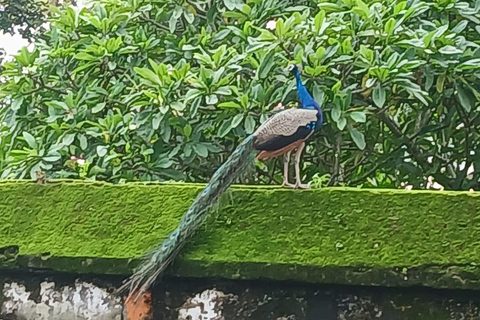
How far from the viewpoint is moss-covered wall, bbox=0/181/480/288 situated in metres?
2.24

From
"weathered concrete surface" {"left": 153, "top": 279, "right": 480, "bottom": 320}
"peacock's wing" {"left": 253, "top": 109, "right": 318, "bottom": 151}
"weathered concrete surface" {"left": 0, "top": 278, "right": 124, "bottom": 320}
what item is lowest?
"weathered concrete surface" {"left": 153, "top": 279, "right": 480, "bottom": 320}

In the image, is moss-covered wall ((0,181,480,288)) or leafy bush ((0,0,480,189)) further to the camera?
leafy bush ((0,0,480,189))

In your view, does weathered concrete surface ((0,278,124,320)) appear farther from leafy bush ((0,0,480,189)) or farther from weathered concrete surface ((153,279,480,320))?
leafy bush ((0,0,480,189))

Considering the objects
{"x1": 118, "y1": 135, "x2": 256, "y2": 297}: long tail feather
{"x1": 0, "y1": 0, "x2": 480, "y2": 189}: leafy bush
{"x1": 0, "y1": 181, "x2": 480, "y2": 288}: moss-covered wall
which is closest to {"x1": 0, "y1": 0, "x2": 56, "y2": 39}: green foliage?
{"x1": 0, "y1": 0, "x2": 480, "y2": 189}: leafy bush

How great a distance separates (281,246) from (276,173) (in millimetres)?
1167

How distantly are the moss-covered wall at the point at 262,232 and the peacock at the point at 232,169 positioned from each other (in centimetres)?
7

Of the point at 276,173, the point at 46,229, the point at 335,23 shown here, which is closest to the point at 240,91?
the point at 335,23

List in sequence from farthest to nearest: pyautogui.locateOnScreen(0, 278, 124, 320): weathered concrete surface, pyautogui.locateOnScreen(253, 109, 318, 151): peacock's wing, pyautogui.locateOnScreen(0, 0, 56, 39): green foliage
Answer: pyautogui.locateOnScreen(0, 0, 56, 39): green foliage → pyautogui.locateOnScreen(0, 278, 124, 320): weathered concrete surface → pyautogui.locateOnScreen(253, 109, 318, 151): peacock's wing

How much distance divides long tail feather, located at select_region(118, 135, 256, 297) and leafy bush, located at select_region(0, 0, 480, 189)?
336mm

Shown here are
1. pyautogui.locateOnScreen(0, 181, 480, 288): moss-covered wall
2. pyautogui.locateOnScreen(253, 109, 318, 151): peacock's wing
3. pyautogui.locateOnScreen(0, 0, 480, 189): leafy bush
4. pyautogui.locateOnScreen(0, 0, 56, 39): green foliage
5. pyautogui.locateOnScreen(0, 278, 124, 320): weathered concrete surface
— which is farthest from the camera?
pyautogui.locateOnScreen(0, 0, 56, 39): green foliage

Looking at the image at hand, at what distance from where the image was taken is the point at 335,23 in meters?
2.84

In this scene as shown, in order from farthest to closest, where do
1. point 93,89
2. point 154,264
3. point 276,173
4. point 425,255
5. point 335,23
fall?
point 276,173, point 93,89, point 335,23, point 154,264, point 425,255

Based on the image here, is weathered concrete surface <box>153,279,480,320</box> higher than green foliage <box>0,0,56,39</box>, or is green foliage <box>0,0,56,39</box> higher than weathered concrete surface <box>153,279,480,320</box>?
green foliage <box>0,0,56,39</box>

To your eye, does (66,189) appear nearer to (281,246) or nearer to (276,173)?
(281,246)
